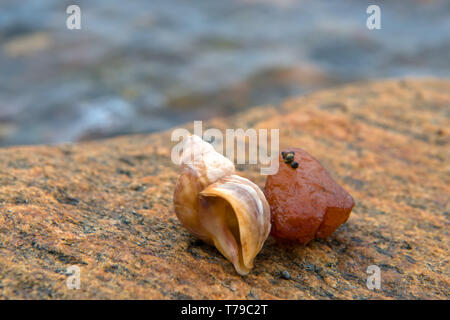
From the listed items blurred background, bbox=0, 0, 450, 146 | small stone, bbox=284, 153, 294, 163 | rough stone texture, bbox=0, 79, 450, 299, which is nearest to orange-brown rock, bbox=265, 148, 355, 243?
small stone, bbox=284, 153, 294, 163

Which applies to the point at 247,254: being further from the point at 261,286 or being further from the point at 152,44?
the point at 152,44

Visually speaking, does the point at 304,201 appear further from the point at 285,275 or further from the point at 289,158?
the point at 285,275

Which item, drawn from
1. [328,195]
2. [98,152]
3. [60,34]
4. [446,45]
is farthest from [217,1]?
[328,195]

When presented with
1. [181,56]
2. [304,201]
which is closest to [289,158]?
[304,201]

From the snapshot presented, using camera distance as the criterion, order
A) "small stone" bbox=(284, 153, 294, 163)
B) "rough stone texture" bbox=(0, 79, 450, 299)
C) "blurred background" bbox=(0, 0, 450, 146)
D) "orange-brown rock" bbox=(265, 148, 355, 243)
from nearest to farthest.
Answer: "rough stone texture" bbox=(0, 79, 450, 299)
"orange-brown rock" bbox=(265, 148, 355, 243)
"small stone" bbox=(284, 153, 294, 163)
"blurred background" bbox=(0, 0, 450, 146)

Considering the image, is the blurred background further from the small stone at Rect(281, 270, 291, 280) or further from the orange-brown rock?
the small stone at Rect(281, 270, 291, 280)

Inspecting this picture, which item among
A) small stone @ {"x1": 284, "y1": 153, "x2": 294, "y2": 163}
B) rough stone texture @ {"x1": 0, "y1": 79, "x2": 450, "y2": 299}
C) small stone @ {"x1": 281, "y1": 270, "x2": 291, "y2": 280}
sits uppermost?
small stone @ {"x1": 284, "y1": 153, "x2": 294, "y2": 163}

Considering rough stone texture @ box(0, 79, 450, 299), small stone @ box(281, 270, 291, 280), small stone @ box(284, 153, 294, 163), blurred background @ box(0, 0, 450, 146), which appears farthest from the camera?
blurred background @ box(0, 0, 450, 146)

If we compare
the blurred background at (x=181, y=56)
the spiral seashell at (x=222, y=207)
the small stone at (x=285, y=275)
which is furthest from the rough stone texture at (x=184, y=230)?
the blurred background at (x=181, y=56)
